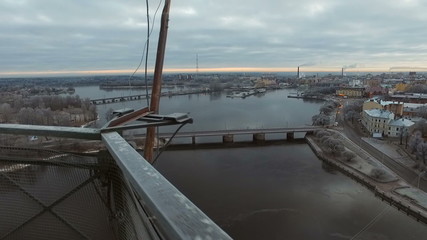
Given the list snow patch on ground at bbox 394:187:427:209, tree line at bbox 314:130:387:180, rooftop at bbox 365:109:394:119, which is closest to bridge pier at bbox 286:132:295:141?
tree line at bbox 314:130:387:180

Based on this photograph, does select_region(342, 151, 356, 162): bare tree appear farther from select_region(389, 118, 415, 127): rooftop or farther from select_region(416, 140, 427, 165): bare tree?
select_region(389, 118, 415, 127): rooftop

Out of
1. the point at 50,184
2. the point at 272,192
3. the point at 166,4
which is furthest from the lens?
the point at 272,192

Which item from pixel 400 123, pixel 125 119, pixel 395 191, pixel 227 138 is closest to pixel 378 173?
pixel 395 191

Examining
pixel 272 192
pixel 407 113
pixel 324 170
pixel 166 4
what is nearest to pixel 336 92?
pixel 407 113

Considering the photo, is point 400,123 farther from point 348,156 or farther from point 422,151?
point 348,156

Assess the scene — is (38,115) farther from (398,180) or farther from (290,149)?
(398,180)

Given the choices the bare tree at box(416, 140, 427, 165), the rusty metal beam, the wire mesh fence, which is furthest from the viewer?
the bare tree at box(416, 140, 427, 165)
